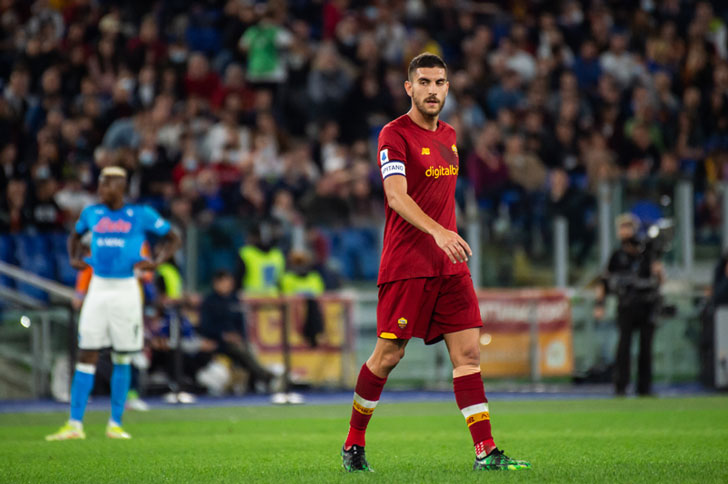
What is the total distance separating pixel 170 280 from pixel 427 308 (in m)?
10.9

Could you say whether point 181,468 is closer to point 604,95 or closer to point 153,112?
point 153,112

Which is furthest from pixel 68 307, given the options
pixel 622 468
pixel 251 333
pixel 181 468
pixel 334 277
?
pixel 622 468

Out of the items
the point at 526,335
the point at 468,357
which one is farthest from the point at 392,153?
the point at 526,335

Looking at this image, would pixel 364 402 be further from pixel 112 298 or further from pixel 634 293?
pixel 634 293

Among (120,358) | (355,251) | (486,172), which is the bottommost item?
(120,358)

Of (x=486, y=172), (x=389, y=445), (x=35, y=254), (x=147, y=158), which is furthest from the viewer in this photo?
(x=486, y=172)

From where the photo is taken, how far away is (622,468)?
7.06 metres

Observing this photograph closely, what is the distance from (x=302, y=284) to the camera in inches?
702

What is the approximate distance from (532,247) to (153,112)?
623 centimetres

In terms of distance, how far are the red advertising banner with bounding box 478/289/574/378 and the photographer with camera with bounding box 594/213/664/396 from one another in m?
1.86

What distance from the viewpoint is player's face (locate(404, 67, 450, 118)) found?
705 cm

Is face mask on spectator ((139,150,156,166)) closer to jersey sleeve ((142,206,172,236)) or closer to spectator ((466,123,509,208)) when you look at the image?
spectator ((466,123,509,208))

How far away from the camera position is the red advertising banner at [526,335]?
1784 centimetres

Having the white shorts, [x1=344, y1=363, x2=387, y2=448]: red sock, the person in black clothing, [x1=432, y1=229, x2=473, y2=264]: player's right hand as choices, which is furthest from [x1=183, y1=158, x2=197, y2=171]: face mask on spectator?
[x1=432, y1=229, x2=473, y2=264]: player's right hand
